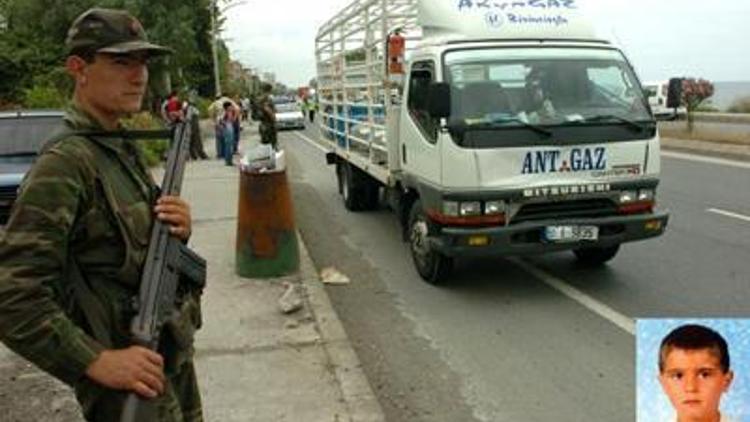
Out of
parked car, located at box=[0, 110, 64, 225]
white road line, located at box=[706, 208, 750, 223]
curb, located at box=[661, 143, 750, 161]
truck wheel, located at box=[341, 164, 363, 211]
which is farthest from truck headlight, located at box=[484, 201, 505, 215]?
curb, located at box=[661, 143, 750, 161]

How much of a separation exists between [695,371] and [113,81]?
5.53ft

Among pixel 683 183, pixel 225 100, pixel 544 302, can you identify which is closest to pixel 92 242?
pixel 544 302

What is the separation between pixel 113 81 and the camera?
7.68ft

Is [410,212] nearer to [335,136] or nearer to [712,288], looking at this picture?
[712,288]

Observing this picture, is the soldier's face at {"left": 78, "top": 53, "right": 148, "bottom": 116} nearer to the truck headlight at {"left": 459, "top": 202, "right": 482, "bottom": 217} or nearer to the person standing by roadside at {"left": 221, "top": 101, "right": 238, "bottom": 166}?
the truck headlight at {"left": 459, "top": 202, "right": 482, "bottom": 217}

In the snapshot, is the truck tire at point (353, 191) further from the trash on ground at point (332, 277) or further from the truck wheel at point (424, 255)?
the truck wheel at point (424, 255)

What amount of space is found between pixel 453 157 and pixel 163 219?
4643 mm

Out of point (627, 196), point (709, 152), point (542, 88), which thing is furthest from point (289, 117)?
point (627, 196)

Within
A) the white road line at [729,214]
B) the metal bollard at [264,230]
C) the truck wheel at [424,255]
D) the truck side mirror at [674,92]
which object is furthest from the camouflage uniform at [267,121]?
the truck side mirror at [674,92]

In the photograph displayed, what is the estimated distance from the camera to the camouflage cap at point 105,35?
90.1 inches

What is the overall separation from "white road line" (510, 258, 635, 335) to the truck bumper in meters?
0.44

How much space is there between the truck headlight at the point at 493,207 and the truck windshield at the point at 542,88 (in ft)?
2.13

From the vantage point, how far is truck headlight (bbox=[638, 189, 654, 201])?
717 centimetres

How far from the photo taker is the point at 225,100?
22969mm
